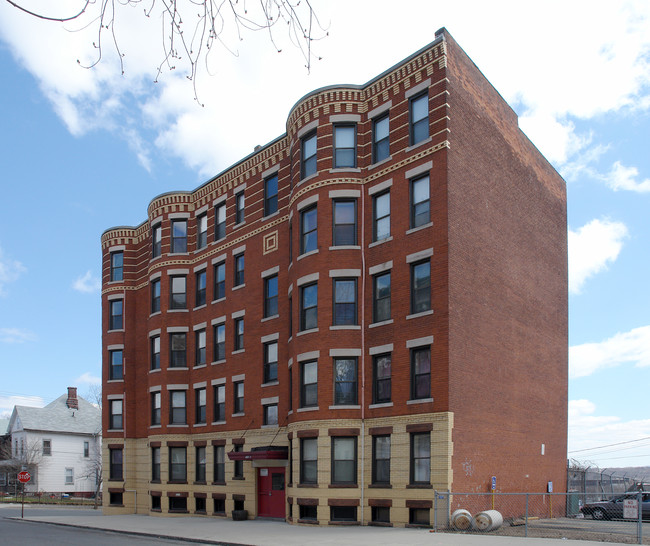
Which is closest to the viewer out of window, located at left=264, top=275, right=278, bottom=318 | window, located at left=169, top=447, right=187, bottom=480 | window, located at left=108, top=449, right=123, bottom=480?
window, located at left=264, top=275, right=278, bottom=318

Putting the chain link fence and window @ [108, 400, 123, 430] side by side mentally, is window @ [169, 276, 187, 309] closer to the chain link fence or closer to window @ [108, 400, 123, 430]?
window @ [108, 400, 123, 430]

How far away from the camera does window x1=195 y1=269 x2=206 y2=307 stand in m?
38.2

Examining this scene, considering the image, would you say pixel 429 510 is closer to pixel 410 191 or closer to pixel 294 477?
pixel 294 477

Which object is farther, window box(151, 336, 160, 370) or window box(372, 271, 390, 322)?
window box(151, 336, 160, 370)

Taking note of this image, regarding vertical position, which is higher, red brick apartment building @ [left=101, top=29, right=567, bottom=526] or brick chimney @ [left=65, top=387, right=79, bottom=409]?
red brick apartment building @ [left=101, top=29, right=567, bottom=526]

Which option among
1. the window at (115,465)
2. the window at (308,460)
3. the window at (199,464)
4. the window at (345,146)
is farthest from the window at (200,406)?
the window at (345,146)

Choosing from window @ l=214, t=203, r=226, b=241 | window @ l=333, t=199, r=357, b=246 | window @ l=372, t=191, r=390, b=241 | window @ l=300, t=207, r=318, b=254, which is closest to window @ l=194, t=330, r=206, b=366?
window @ l=214, t=203, r=226, b=241

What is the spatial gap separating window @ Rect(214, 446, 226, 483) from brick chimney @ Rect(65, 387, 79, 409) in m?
54.2

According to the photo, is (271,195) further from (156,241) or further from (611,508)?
(611,508)

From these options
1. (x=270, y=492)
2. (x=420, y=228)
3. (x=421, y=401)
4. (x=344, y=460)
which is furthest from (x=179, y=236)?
(x=421, y=401)

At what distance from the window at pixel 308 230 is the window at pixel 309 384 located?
4.71 meters

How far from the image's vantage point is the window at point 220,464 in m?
35.0

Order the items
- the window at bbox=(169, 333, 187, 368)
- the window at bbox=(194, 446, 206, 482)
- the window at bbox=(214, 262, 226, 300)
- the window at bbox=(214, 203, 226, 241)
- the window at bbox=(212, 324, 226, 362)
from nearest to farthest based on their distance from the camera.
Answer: the window at bbox=(212, 324, 226, 362) < the window at bbox=(194, 446, 206, 482) < the window at bbox=(214, 262, 226, 300) < the window at bbox=(214, 203, 226, 241) < the window at bbox=(169, 333, 187, 368)

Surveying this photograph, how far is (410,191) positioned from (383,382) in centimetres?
730
